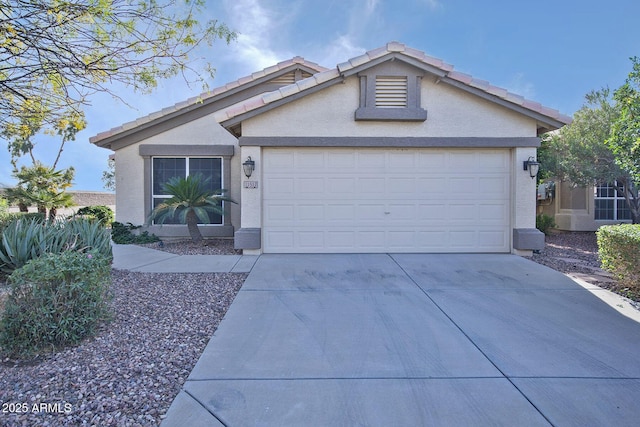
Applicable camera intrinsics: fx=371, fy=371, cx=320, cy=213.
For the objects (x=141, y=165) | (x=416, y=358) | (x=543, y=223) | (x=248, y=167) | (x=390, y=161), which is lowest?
(x=416, y=358)

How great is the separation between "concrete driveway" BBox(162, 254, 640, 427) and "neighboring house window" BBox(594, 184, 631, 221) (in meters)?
9.68

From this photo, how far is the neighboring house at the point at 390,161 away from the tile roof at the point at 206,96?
10.7ft

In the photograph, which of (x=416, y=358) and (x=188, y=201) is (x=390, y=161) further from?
(x=416, y=358)

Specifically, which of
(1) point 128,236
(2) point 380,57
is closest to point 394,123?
(2) point 380,57

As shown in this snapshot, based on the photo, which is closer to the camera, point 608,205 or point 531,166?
point 531,166

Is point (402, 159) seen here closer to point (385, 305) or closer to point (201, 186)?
point (385, 305)

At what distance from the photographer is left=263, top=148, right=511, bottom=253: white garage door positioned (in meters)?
9.12

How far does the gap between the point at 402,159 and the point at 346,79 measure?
2357mm

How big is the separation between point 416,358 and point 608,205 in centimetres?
1440

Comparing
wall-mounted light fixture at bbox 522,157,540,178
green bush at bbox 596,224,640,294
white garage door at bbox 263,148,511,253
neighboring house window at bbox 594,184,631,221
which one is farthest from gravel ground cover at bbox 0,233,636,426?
neighboring house window at bbox 594,184,631,221

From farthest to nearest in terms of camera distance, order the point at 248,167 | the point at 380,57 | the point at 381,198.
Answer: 1. the point at 381,198
2. the point at 248,167
3. the point at 380,57

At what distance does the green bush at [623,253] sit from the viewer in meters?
5.82

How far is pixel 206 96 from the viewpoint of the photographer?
11.8 metres

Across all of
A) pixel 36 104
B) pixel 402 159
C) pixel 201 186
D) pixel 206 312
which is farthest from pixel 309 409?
pixel 201 186
